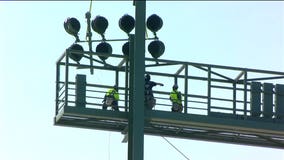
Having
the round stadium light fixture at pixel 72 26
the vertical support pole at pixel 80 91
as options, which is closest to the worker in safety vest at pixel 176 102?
the vertical support pole at pixel 80 91

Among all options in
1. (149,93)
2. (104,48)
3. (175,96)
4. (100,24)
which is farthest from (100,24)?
(175,96)

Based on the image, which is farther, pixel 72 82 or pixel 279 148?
pixel 279 148

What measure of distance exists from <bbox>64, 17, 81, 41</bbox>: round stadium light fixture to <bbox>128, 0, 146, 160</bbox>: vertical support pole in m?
1.95

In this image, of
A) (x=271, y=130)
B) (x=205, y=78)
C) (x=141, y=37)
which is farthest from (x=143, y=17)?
(x=271, y=130)

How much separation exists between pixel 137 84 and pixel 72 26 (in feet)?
9.30

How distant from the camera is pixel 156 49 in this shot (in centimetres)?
3350

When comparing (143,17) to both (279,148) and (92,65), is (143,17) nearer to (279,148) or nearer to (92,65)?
(92,65)

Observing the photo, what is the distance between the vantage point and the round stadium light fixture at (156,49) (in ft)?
110

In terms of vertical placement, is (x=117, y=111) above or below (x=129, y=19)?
below

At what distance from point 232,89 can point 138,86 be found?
3366 mm

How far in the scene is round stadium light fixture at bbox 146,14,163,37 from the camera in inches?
1325

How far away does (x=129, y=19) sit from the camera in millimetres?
33531

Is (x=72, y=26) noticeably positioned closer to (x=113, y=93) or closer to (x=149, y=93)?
(x=113, y=93)

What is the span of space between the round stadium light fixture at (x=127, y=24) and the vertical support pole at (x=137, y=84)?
31.7 inches
